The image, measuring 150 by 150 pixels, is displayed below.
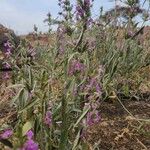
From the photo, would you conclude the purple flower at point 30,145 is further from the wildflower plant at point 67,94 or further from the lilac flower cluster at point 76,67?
the lilac flower cluster at point 76,67

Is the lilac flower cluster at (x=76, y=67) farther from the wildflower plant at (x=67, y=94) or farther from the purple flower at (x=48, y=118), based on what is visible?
the purple flower at (x=48, y=118)

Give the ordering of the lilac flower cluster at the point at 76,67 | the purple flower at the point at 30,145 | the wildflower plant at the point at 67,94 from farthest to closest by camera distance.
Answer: the lilac flower cluster at the point at 76,67
the wildflower plant at the point at 67,94
the purple flower at the point at 30,145

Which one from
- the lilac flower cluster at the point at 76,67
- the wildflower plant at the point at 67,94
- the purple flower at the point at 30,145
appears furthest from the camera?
the lilac flower cluster at the point at 76,67

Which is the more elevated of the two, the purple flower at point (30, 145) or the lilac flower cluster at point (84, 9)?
the lilac flower cluster at point (84, 9)

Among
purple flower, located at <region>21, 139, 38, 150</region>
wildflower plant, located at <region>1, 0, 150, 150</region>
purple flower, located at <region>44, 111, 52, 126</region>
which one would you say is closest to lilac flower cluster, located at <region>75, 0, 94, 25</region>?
wildflower plant, located at <region>1, 0, 150, 150</region>

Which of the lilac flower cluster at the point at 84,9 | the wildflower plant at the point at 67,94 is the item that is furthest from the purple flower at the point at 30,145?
the lilac flower cluster at the point at 84,9

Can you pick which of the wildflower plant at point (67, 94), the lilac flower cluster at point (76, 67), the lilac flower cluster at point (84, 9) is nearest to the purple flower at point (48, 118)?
the wildflower plant at point (67, 94)

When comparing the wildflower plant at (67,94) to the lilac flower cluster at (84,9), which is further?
the lilac flower cluster at (84,9)

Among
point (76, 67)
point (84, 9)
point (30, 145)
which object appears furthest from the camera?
point (84, 9)

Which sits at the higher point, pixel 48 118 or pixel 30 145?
pixel 30 145

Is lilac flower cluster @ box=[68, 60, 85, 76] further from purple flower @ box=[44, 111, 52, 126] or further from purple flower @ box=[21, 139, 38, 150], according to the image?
purple flower @ box=[21, 139, 38, 150]

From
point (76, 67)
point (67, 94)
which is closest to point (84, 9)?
point (76, 67)

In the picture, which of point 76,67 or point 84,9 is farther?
point 84,9

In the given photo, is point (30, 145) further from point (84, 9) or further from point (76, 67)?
point (84, 9)
